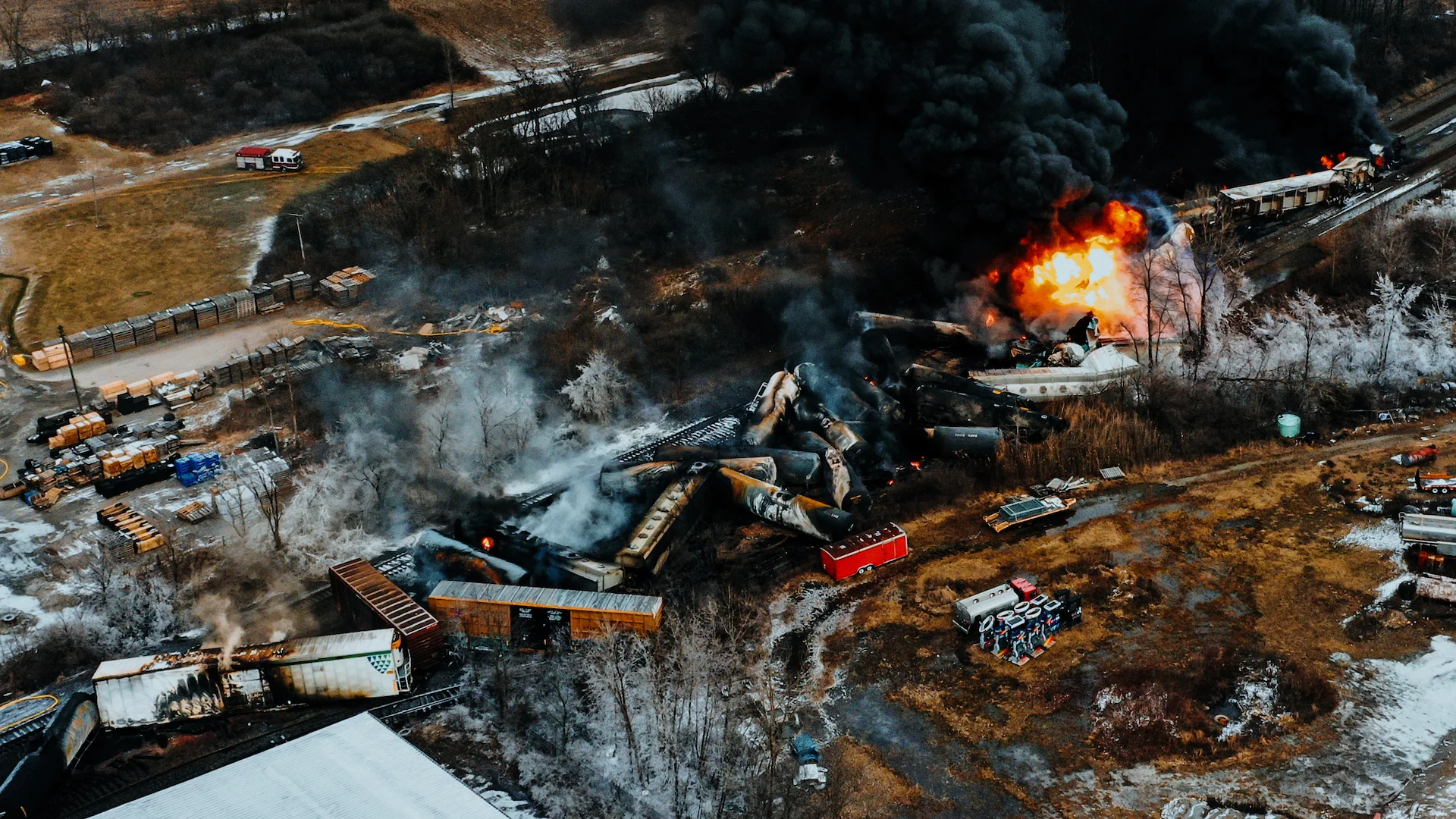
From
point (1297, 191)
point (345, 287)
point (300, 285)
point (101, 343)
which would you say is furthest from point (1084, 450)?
point (101, 343)

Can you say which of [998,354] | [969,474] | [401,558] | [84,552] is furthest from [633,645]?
[998,354]

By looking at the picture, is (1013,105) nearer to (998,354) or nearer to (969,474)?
(998,354)

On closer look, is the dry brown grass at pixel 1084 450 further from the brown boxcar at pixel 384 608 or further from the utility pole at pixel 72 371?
the utility pole at pixel 72 371

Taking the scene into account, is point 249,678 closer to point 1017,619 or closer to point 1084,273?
point 1017,619

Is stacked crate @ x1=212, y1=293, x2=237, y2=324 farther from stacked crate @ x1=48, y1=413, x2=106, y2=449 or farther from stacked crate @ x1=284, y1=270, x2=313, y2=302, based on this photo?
stacked crate @ x1=48, y1=413, x2=106, y2=449

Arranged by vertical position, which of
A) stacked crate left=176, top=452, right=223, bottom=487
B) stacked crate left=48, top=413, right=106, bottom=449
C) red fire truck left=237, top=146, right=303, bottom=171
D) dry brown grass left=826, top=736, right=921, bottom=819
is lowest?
dry brown grass left=826, top=736, right=921, bottom=819

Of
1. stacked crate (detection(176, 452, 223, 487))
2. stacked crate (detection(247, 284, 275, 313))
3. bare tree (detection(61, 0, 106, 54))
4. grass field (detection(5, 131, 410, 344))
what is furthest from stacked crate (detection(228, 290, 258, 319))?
bare tree (detection(61, 0, 106, 54))
